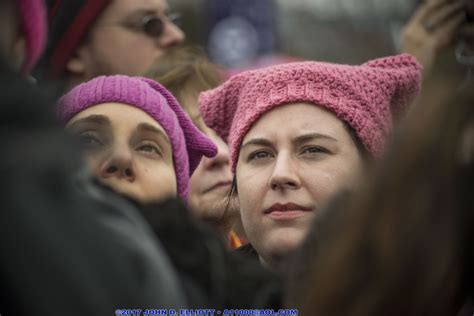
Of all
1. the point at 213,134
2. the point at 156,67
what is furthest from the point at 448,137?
the point at 156,67

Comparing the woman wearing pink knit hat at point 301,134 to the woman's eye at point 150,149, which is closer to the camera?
the woman's eye at point 150,149

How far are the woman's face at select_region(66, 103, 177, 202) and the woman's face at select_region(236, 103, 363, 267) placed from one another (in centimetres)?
31

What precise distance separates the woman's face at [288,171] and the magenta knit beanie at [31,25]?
52.8 inches

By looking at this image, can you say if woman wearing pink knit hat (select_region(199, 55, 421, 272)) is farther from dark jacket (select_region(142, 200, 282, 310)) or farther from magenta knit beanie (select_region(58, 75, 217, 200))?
dark jacket (select_region(142, 200, 282, 310))

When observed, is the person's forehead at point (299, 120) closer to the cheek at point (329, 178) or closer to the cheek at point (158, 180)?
the cheek at point (329, 178)

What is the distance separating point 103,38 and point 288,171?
1.54 metres

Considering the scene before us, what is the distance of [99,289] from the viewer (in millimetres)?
1525

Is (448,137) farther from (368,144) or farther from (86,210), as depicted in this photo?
(368,144)

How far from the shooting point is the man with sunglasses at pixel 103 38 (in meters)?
4.27

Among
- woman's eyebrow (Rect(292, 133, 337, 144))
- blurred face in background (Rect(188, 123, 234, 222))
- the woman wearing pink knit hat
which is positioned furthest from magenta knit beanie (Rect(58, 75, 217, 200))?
blurred face in background (Rect(188, 123, 234, 222))

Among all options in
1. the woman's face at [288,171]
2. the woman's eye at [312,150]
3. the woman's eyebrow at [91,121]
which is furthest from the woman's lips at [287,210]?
the woman's eyebrow at [91,121]

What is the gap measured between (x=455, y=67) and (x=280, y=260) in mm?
1158

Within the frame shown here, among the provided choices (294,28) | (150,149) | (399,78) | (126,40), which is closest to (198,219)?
(150,149)

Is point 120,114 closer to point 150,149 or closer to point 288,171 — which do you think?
point 150,149
